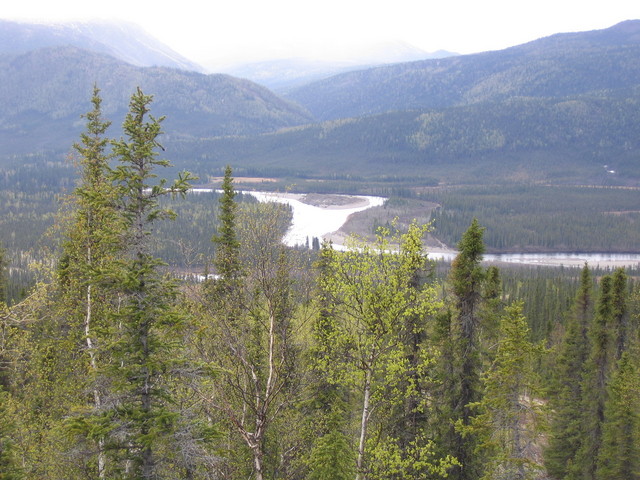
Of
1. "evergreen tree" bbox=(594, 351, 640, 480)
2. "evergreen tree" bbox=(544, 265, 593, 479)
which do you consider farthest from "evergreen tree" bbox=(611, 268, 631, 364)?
"evergreen tree" bbox=(544, 265, 593, 479)

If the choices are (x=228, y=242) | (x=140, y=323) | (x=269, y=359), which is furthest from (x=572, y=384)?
(x=140, y=323)

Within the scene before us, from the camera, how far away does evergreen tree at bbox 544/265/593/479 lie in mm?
35156

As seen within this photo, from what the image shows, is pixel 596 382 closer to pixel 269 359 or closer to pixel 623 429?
pixel 623 429

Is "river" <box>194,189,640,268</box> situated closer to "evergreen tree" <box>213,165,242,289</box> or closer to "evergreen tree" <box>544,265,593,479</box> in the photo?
"evergreen tree" <box>544,265,593,479</box>

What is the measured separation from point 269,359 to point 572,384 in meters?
Answer: 28.3

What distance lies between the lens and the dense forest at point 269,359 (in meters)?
14.1

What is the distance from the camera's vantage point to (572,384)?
3653cm

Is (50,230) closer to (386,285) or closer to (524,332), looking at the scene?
(386,285)

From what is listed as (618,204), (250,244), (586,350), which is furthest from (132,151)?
(618,204)

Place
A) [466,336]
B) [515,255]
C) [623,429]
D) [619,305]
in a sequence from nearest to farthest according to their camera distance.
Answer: [466,336]
[623,429]
[619,305]
[515,255]

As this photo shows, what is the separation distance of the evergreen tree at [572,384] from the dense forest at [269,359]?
149 millimetres

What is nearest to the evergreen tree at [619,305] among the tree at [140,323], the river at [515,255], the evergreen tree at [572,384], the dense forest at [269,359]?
the dense forest at [269,359]

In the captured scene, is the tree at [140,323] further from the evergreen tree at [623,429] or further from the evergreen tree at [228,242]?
the evergreen tree at [623,429]

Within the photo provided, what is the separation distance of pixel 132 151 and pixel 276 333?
6.03 meters
